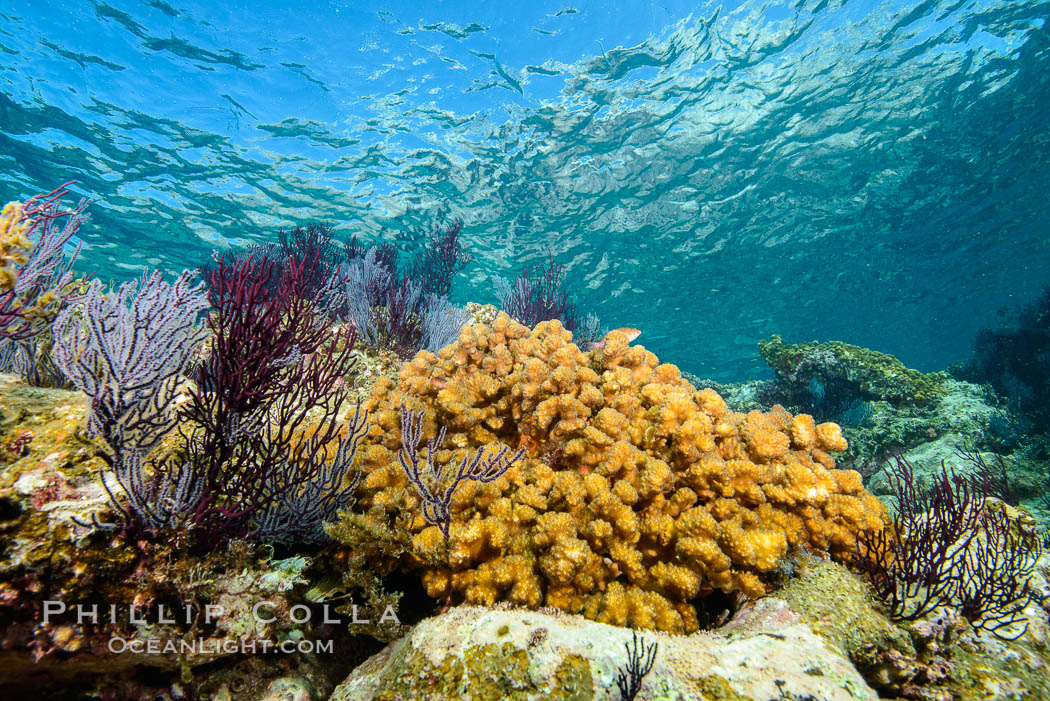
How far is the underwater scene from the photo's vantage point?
1893mm

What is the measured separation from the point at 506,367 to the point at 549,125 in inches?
535

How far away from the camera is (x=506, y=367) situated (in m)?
3.33

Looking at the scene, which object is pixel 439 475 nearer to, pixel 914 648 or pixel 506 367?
pixel 506 367

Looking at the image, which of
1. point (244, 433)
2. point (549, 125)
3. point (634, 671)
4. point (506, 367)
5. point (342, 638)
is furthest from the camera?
point (549, 125)

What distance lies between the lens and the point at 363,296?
18.9 feet

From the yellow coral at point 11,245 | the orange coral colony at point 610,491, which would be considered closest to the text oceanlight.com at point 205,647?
the orange coral colony at point 610,491

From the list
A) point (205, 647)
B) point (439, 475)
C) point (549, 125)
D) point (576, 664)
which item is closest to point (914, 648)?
point (576, 664)

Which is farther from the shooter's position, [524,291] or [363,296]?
[524,291]

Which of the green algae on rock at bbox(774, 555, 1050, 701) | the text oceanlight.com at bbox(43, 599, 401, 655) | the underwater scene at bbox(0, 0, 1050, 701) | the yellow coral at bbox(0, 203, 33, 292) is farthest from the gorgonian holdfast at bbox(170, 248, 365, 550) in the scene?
the green algae on rock at bbox(774, 555, 1050, 701)

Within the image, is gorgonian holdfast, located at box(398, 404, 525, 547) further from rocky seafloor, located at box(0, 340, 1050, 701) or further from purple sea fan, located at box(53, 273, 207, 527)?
purple sea fan, located at box(53, 273, 207, 527)

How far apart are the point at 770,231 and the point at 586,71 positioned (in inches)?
532

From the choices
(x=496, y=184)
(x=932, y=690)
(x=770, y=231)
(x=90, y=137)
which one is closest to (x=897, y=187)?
(x=770, y=231)

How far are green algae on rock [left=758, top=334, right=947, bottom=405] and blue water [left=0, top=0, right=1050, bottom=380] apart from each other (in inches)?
367

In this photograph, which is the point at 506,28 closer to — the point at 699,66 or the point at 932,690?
the point at 699,66
